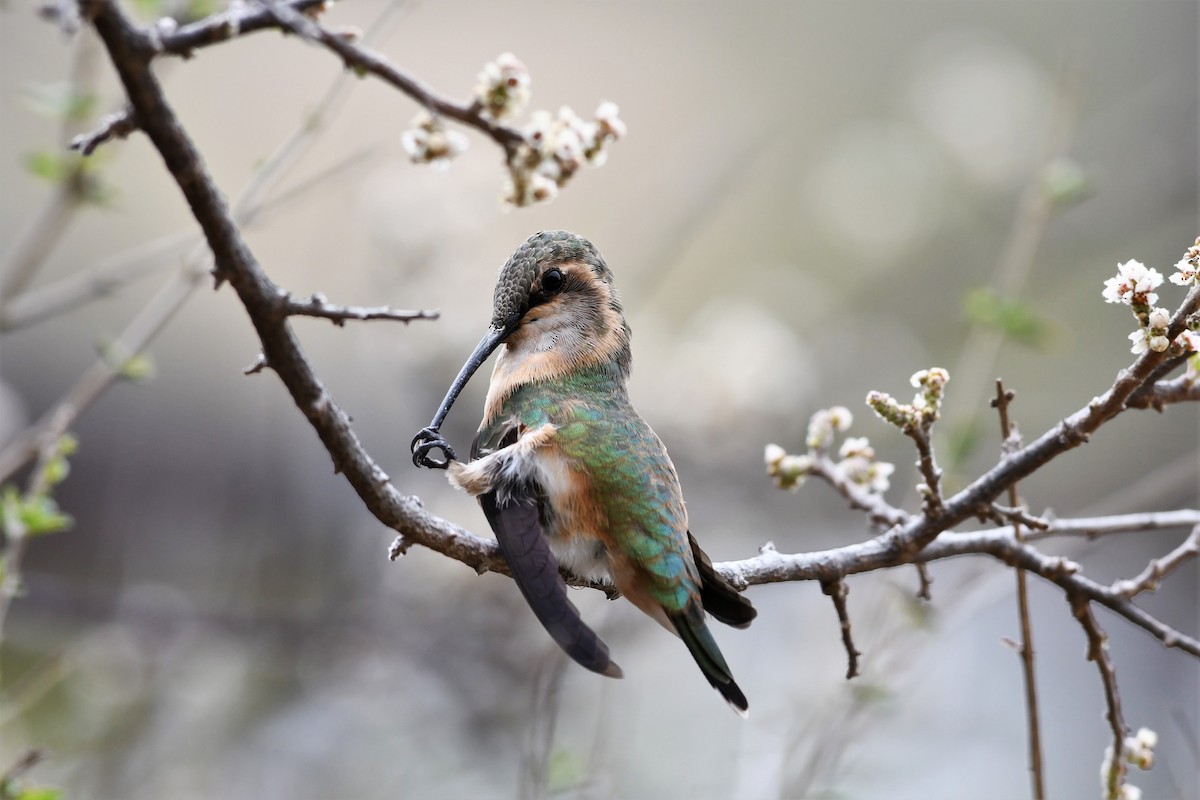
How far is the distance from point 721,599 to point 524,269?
0.94 meters

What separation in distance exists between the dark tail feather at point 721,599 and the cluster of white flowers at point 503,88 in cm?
105

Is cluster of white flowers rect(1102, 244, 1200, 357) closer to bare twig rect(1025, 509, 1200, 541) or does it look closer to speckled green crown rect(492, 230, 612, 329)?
bare twig rect(1025, 509, 1200, 541)

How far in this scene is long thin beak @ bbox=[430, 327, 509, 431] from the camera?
2.20m

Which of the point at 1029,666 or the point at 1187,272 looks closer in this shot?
the point at 1187,272

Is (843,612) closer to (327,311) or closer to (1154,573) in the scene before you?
(1154,573)

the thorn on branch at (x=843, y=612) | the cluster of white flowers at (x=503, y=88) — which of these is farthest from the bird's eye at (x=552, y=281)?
the thorn on branch at (x=843, y=612)

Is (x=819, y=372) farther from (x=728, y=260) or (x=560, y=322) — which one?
(x=560, y=322)

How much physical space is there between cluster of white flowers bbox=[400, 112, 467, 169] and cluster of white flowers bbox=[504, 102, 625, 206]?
0.43 feet

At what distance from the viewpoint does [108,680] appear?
5.03 m

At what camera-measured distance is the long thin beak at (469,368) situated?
2195 millimetres

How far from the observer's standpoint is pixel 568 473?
2.49 metres

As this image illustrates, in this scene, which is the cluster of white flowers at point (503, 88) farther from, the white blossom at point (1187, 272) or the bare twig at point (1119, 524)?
the bare twig at point (1119, 524)

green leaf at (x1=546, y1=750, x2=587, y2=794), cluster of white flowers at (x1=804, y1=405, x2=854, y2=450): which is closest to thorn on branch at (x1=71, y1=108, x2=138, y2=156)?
cluster of white flowers at (x1=804, y1=405, x2=854, y2=450)

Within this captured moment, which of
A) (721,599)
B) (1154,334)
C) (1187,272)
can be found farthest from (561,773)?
(1187,272)
